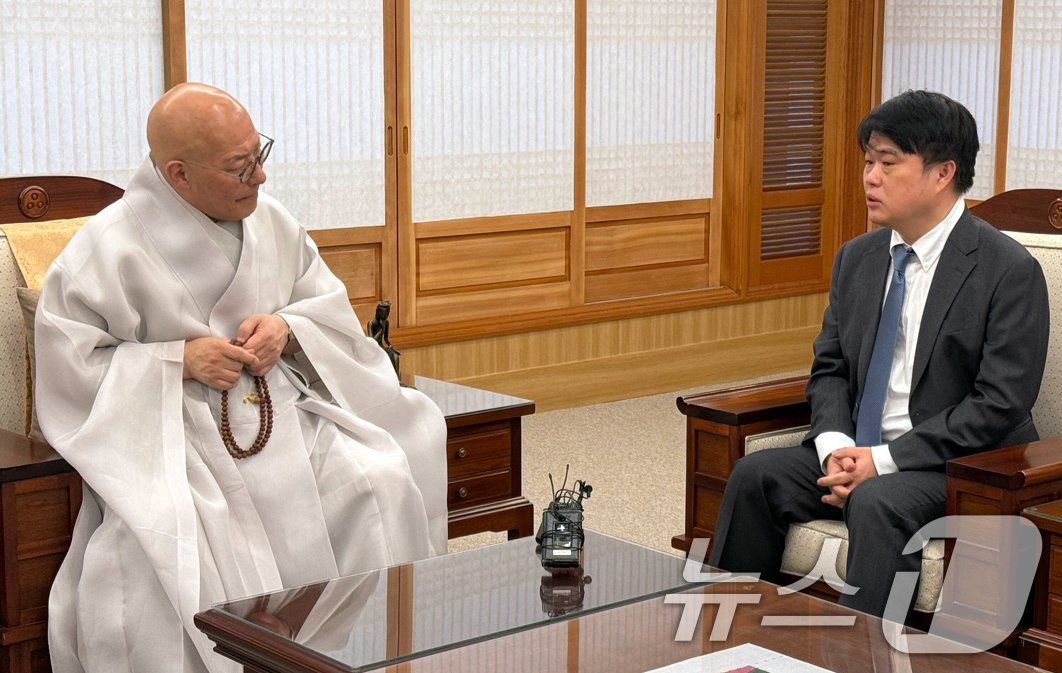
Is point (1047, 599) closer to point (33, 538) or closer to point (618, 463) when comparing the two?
point (33, 538)

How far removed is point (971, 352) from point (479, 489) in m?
1.14

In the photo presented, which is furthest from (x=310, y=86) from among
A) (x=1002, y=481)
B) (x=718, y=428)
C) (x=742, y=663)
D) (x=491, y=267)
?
(x=742, y=663)

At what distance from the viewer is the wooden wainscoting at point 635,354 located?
5.69m

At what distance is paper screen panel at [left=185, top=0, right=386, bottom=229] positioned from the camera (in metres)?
4.88

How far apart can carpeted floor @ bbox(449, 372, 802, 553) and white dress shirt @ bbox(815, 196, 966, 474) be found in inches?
47.5

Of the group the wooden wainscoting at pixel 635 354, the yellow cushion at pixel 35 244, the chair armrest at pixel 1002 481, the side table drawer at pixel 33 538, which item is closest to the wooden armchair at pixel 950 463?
the chair armrest at pixel 1002 481

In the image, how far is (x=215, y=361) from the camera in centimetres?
286

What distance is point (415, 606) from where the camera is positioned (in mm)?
2361

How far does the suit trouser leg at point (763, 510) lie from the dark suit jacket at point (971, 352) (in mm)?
125

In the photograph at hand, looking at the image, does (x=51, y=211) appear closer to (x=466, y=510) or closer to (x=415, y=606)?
(x=466, y=510)

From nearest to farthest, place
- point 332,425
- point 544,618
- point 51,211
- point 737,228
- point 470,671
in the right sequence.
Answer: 1. point 470,671
2. point 544,618
3. point 332,425
4. point 51,211
5. point 737,228

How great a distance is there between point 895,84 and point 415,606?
16.4 ft

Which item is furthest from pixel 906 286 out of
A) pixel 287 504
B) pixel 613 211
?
pixel 613 211

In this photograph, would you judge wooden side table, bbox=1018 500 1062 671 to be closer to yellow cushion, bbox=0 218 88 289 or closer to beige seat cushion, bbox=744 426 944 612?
beige seat cushion, bbox=744 426 944 612
